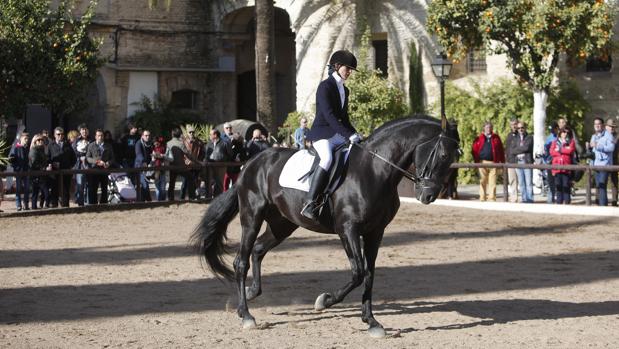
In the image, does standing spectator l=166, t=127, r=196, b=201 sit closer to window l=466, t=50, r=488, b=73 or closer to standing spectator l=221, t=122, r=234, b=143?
standing spectator l=221, t=122, r=234, b=143

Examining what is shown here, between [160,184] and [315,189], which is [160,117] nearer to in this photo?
[160,184]

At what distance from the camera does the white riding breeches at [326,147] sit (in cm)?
1091

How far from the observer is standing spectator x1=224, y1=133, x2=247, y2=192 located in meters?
26.3

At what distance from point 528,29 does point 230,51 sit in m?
14.8

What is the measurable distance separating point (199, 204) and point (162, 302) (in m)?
12.9

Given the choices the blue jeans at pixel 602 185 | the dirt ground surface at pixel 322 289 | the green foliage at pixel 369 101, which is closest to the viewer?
the dirt ground surface at pixel 322 289

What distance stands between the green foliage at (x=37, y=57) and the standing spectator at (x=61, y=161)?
5.16 meters

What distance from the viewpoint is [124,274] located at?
574 inches

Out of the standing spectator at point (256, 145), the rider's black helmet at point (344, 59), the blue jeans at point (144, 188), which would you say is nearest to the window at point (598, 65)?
the standing spectator at point (256, 145)

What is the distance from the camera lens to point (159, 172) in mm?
25641

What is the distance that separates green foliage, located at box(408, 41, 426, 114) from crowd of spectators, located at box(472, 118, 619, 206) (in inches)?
373

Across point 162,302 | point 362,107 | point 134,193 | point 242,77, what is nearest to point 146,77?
point 242,77

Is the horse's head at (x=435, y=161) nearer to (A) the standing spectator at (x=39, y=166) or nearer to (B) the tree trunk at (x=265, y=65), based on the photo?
(A) the standing spectator at (x=39, y=166)

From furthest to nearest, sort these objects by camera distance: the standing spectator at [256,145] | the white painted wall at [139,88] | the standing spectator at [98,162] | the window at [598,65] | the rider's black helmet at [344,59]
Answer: the white painted wall at [139,88], the window at [598,65], the standing spectator at [256,145], the standing spectator at [98,162], the rider's black helmet at [344,59]
